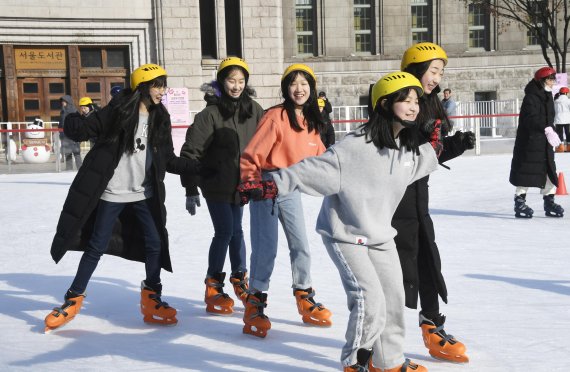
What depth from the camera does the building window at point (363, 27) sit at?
102ft

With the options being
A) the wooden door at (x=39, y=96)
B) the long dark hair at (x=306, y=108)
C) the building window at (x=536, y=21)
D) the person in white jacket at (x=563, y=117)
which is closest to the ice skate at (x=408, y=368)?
the long dark hair at (x=306, y=108)

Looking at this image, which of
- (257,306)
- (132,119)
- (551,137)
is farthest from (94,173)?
(551,137)

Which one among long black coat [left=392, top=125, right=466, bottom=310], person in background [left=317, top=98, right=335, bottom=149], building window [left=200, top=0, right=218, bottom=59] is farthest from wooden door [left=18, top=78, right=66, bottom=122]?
long black coat [left=392, top=125, right=466, bottom=310]

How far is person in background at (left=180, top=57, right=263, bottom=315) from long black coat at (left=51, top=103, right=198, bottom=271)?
22 centimetres

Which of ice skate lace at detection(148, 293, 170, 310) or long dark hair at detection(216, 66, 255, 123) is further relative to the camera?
long dark hair at detection(216, 66, 255, 123)

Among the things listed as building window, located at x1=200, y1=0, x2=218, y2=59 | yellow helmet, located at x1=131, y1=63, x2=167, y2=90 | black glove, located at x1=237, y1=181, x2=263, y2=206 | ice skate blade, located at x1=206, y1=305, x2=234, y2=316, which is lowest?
ice skate blade, located at x1=206, y1=305, x2=234, y2=316

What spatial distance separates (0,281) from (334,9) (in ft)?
83.4

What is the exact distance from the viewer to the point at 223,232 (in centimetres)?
545

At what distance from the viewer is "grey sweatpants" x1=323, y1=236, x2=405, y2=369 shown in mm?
3625

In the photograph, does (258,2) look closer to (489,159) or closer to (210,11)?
(210,11)

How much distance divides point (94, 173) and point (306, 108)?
135cm

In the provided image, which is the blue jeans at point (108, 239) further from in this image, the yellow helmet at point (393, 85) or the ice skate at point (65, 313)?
the yellow helmet at point (393, 85)

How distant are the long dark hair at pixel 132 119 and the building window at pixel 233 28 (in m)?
21.9

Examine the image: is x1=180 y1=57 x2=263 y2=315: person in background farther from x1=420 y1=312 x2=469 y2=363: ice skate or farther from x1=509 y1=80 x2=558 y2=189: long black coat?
x1=509 y1=80 x2=558 y2=189: long black coat
